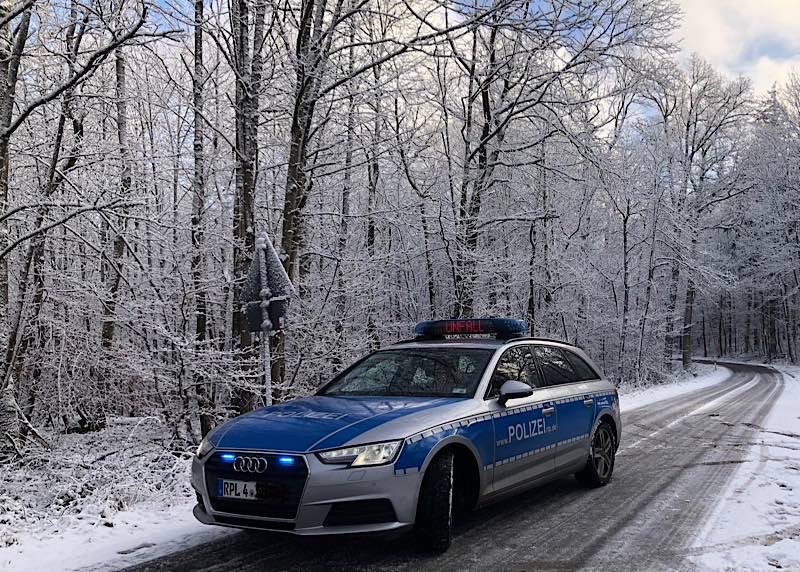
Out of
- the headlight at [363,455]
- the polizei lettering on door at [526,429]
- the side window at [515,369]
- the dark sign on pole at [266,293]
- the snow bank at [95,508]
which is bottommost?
the snow bank at [95,508]

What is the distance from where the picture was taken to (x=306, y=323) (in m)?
12.1

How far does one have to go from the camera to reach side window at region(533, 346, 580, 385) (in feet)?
20.5

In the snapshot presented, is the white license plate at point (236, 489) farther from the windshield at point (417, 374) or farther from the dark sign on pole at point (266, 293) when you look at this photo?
the dark sign on pole at point (266, 293)

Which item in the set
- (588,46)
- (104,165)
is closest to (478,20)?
(588,46)

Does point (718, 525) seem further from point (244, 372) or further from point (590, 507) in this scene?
point (244, 372)

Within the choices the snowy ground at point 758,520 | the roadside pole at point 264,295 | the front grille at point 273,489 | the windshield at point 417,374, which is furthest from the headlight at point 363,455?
the roadside pole at point 264,295

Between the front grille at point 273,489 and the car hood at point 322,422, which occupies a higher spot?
the car hood at point 322,422

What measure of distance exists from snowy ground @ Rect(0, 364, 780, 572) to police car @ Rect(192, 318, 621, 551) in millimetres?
805

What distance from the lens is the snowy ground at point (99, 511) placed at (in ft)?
14.8

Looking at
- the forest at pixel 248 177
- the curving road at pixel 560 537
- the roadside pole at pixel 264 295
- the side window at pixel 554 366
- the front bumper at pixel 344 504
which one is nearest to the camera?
the front bumper at pixel 344 504

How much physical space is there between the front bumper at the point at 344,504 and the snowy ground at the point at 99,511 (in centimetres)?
112

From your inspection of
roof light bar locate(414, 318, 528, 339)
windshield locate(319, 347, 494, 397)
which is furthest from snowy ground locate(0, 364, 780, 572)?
roof light bar locate(414, 318, 528, 339)

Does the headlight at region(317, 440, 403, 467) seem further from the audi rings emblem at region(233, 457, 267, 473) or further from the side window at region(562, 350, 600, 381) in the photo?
the side window at region(562, 350, 600, 381)

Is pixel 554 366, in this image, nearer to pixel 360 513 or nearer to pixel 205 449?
pixel 360 513
